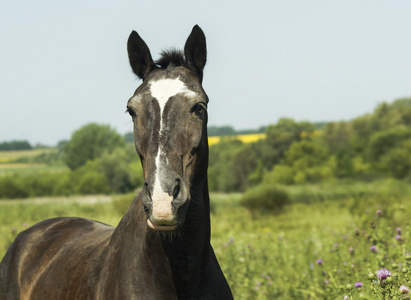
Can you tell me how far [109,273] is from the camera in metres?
2.80

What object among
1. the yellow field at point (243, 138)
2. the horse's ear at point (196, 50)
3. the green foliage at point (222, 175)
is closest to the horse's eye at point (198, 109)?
the horse's ear at point (196, 50)

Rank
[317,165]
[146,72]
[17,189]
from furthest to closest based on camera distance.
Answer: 1. [317,165]
2. [17,189]
3. [146,72]

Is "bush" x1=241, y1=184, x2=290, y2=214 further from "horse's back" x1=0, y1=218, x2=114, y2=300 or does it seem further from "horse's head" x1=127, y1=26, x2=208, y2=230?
"horse's head" x1=127, y1=26, x2=208, y2=230

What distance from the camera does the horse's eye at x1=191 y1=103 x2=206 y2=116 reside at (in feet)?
8.57

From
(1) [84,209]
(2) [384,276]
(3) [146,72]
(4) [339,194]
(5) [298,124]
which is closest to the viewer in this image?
(2) [384,276]

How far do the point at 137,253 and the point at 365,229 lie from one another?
4431 mm

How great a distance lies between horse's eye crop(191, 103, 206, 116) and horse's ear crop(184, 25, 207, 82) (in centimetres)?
44

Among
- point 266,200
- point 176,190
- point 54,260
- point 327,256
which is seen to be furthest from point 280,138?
point 176,190

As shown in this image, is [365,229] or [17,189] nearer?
[365,229]

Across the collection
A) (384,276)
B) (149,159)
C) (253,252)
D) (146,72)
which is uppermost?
(146,72)

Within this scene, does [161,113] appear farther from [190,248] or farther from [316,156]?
[316,156]

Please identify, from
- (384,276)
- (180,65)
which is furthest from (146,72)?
(384,276)

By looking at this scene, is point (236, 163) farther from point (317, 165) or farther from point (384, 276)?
point (384, 276)

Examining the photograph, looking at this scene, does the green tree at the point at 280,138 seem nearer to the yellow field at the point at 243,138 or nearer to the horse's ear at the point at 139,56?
the yellow field at the point at 243,138
